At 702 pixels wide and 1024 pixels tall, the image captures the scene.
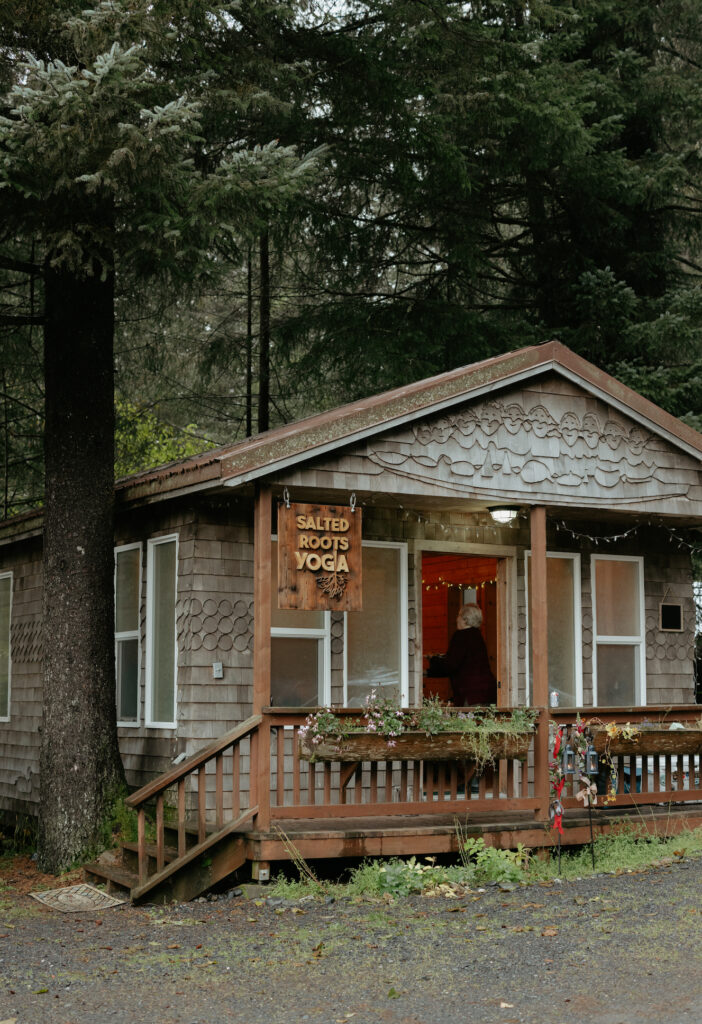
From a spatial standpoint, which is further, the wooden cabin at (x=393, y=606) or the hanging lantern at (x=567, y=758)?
the hanging lantern at (x=567, y=758)

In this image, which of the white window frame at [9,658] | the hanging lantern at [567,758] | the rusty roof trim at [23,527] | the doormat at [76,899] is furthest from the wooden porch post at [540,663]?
the white window frame at [9,658]

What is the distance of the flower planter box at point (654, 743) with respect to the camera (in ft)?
32.0

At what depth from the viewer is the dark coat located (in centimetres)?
1104

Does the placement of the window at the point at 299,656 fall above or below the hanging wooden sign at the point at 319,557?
below

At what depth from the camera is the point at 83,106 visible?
27.3 feet

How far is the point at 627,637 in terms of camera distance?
12062mm

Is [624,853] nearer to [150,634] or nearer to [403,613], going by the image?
[403,613]

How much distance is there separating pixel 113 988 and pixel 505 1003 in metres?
2.14

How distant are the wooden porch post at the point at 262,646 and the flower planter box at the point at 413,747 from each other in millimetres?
311

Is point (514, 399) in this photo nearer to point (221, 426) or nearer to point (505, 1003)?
point (505, 1003)

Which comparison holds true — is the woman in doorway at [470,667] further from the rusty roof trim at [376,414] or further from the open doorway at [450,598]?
the rusty roof trim at [376,414]

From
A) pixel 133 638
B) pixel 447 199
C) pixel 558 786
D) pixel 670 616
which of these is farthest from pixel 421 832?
pixel 447 199

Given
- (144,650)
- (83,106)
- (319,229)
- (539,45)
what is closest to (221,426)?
(319,229)

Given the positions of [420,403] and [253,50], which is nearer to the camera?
[420,403]
